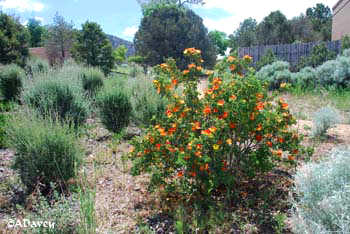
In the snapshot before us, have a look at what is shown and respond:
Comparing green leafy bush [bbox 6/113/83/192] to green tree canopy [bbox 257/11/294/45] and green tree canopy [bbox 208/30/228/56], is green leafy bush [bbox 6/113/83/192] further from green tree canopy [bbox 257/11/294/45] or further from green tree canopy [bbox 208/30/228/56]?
green tree canopy [bbox 208/30/228/56]

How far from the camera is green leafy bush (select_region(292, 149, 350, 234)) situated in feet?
5.85

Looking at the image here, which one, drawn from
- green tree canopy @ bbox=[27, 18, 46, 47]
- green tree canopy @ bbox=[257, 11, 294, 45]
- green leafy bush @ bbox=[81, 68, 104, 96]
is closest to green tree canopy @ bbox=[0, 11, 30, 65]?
green leafy bush @ bbox=[81, 68, 104, 96]

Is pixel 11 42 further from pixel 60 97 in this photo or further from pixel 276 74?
pixel 276 74

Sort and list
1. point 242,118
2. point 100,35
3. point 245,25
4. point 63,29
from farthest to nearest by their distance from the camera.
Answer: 1. point 245,25
2. point 63,29
3. point 100,35
4. point 242,118

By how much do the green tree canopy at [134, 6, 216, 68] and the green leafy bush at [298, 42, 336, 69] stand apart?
9018 millimetres

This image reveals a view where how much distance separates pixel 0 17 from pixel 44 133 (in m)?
13.3

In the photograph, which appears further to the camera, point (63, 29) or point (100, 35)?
point (63, 29)

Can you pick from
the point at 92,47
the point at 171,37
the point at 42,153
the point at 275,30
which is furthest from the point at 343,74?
the point at 275,30

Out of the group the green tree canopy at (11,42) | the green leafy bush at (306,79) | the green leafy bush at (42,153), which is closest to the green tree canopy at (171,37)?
the green tree canopy at (11,42)

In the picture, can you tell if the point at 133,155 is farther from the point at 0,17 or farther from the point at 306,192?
the point at 0,17

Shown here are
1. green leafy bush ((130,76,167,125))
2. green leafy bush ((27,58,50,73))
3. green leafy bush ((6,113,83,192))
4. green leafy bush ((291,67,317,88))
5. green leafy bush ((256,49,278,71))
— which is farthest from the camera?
green leafy bush ((256,49,278,71))

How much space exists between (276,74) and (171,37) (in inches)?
413

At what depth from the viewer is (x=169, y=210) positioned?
264cm

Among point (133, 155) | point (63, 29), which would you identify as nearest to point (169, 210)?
point (133, 155)
